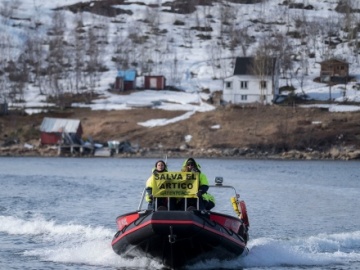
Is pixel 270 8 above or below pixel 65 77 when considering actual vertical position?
above

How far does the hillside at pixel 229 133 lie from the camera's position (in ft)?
289

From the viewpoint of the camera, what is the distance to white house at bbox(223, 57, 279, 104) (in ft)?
349

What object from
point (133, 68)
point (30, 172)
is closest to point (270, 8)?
point (133, 68)

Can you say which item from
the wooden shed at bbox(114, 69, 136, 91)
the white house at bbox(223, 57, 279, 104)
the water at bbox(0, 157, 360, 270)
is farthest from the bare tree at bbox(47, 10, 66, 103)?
the water at bbox(0, 157, 360, 270)

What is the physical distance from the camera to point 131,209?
38438 mm

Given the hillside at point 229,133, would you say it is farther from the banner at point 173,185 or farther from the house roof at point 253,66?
the banner at point 173,185

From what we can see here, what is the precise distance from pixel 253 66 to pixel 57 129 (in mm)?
28142

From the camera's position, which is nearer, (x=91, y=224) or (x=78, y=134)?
(x=91, y=224)

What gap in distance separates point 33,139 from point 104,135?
7.17m

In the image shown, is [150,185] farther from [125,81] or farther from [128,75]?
[128,75]

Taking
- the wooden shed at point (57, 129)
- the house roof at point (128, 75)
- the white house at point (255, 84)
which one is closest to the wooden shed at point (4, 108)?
the wooden shed at point (57, 129)

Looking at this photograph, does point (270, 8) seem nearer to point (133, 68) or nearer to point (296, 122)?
point (133, 68)

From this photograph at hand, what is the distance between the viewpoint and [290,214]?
37438mm

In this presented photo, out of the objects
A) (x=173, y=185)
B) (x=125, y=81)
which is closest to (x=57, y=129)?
(x=125, y=81)
